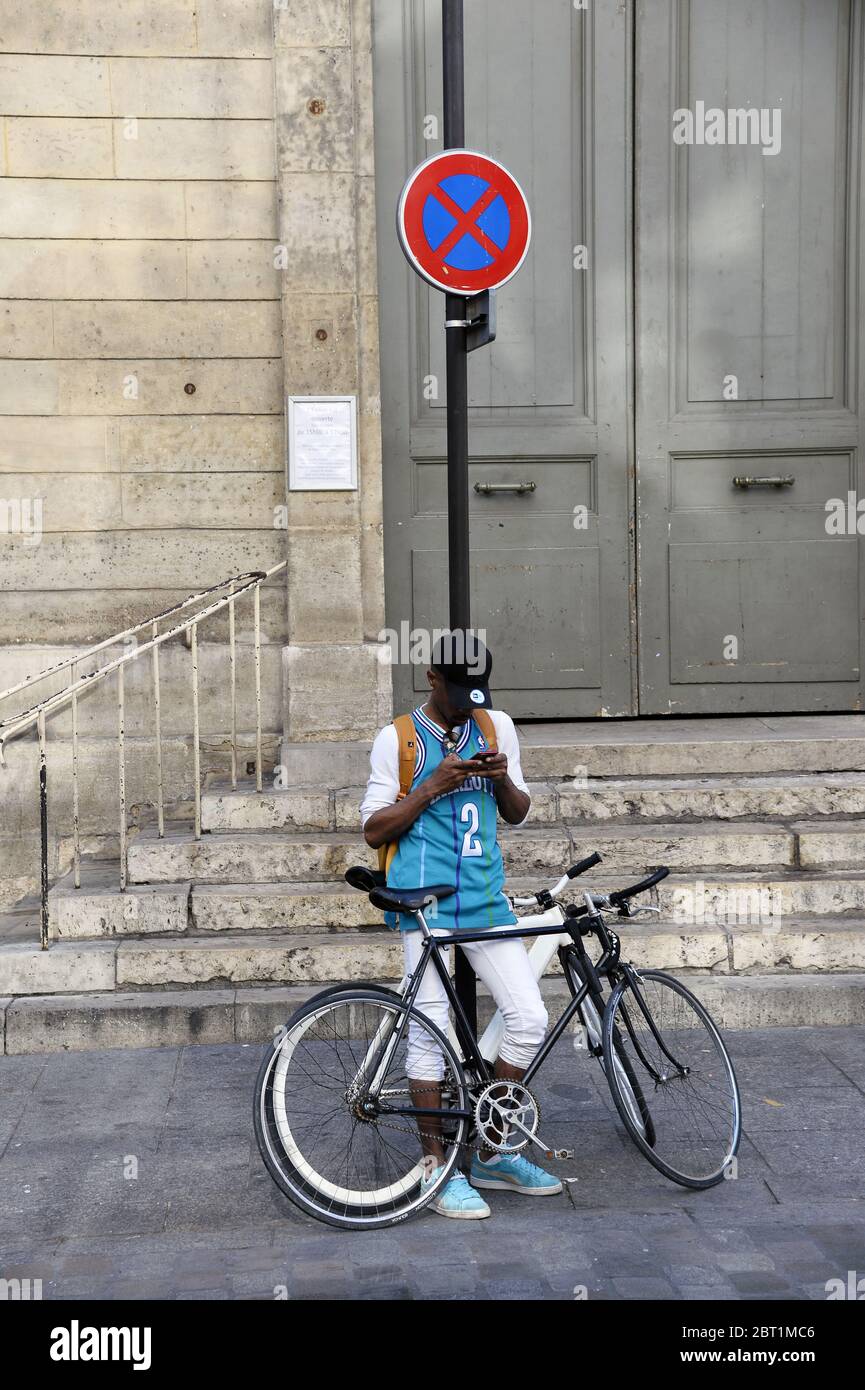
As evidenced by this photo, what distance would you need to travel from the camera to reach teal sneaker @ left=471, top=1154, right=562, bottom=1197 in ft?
14.2

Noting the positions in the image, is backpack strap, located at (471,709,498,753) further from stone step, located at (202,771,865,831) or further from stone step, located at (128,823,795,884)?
stone step, located at (202,771,865,831)

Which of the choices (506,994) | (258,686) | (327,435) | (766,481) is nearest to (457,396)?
(506,994)

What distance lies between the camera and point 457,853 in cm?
429

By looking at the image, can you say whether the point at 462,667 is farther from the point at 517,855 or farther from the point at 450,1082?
the point at 517,855

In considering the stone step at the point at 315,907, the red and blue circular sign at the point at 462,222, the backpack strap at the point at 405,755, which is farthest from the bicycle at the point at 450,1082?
the red and blue circular sign at the point at 462,222

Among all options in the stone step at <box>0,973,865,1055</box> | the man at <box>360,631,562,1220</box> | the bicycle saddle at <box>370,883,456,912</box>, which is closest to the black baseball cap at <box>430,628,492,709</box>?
the man at <box>360,631,562,1220</box>

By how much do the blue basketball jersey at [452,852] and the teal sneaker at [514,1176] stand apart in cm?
71

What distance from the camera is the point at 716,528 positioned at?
25.5ft

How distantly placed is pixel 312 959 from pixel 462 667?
2.09 meters

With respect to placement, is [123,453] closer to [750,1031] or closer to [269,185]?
[269,185]

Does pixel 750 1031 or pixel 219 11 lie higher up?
pixel 219 11

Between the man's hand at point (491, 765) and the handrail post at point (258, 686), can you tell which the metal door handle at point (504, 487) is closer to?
the handrail post at point (258, 686)

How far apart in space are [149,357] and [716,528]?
3.09 meters
